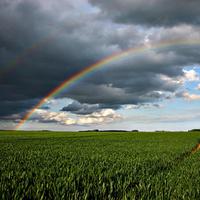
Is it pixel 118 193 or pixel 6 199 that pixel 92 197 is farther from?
A: pixel 6 199

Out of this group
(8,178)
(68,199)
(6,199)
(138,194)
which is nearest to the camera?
(6,199)

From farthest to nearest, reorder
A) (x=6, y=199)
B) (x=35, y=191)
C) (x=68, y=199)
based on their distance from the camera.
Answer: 1. (x=35, y=191)
2. (x=68, y=199)
3. (x=6, y=199)

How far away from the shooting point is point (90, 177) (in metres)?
10.2

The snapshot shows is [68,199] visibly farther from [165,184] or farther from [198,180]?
[198,180]

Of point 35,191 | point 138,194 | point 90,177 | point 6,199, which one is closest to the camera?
point 6,199

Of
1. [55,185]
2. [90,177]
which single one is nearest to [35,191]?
[55,185]

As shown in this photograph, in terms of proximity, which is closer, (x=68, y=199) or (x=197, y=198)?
(x=68, y=199)

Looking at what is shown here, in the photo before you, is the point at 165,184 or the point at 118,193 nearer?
the point at 118,193

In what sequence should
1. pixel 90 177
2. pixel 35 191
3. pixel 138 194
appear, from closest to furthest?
1. pixel 35 191
2. pixel 138 194
3. pixel 90 177

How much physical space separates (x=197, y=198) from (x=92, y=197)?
2.75 m

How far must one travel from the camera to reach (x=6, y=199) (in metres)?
6.34

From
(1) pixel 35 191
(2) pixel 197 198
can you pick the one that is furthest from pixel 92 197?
(2) pixel 197 198

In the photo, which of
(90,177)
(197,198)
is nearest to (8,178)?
(90,177)

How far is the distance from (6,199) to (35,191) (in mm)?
1130
